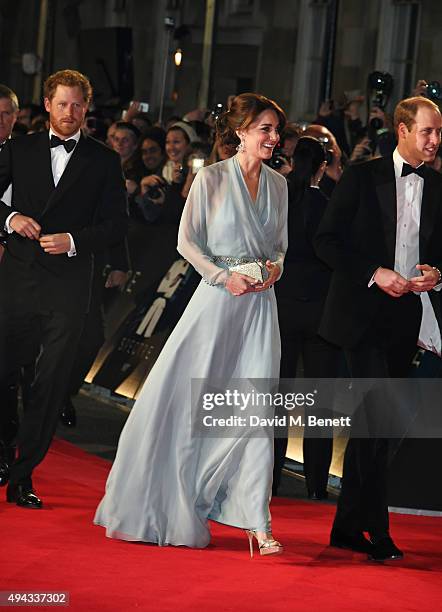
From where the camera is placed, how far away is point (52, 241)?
284 inches

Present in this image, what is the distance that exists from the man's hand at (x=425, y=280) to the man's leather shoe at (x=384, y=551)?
113cm

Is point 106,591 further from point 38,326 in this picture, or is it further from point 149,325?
point 149,325

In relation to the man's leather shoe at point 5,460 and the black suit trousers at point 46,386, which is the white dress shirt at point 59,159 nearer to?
the black suit trousers at point 46,386

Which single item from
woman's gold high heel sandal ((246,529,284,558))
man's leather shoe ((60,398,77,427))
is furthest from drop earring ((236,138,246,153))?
man's leather shoe ((60,398,77,427))

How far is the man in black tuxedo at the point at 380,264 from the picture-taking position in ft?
21.7

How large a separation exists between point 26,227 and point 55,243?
16 centimetres

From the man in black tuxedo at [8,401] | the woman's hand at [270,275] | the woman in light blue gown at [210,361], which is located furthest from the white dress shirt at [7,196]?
the woman's hand at [270,275]

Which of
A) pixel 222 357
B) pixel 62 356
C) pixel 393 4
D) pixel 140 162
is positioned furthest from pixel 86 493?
pixel 393 4

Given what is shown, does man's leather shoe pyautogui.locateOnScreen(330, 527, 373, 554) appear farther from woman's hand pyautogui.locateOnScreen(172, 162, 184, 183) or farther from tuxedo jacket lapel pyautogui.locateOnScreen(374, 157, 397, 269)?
woman's hand pyautogui.locateOnScreen(172, 162, 184, 183)

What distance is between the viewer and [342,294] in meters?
6.74

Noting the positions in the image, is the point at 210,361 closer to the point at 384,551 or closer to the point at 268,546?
the point at 268,546

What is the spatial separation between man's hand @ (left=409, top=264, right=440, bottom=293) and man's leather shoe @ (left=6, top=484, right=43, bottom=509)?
2.15 metres

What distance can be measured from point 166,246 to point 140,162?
98 cm

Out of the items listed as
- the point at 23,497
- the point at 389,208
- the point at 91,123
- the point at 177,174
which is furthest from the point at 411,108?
the point at 91,123
